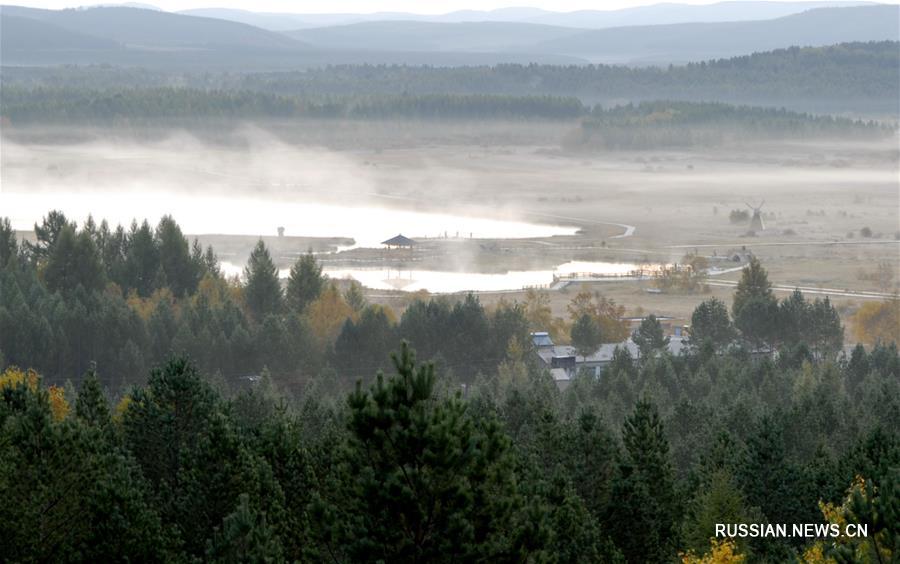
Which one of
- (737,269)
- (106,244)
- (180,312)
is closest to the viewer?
(180,312)

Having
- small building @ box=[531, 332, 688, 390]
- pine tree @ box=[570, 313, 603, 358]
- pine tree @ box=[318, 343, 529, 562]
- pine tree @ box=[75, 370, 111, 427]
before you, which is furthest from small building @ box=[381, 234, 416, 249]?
pine tree @ box=[318, 343, 529, 562]

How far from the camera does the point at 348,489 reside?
29.4 m

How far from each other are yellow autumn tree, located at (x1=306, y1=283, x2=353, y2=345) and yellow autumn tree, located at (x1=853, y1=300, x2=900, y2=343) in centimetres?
3085

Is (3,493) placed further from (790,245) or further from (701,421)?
(790,245)

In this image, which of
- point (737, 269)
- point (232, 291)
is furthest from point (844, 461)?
point (737, 269)

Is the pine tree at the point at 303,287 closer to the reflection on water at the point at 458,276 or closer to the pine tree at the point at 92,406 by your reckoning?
the reflection on water at the point at 458,276

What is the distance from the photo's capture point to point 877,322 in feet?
344

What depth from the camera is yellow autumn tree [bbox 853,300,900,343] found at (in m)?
103

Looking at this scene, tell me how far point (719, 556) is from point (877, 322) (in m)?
74.7

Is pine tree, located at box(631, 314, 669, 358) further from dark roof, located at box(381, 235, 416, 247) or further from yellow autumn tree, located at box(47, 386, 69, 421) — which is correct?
dark roof, located at box(381, 235, 416, 247)

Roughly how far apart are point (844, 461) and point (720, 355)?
46165mm

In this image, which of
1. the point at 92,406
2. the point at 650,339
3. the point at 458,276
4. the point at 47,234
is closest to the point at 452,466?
the point at 92,406

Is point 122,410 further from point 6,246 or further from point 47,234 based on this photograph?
point 47,234

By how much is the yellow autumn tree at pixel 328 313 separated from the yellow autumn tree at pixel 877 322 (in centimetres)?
3085
